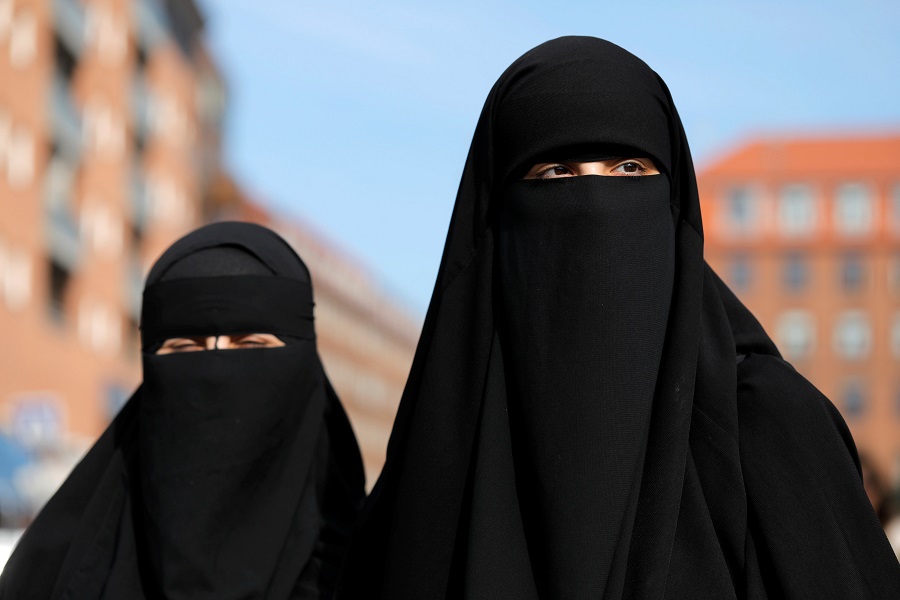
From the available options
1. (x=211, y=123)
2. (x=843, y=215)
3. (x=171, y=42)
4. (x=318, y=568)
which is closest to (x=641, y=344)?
(x=318, y=568)

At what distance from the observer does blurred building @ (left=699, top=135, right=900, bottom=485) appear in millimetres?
68375

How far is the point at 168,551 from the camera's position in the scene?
328 centimetres

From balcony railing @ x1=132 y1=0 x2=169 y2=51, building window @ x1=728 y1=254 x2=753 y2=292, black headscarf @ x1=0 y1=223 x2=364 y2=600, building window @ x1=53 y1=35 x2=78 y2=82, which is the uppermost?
balcony railing @ x1=132 y1=0 x2=169 y2=51

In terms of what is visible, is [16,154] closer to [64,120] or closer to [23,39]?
[23,39]

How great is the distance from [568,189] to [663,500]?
0.64 m

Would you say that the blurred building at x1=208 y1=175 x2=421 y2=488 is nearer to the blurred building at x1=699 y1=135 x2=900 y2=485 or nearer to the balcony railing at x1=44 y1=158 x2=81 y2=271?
the blurred building at x1=699 y1=135 x2=900 y2=485

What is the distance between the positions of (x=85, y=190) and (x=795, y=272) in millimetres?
47585

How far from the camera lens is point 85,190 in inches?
1131

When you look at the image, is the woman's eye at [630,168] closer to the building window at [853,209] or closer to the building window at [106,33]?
the building window at [106,33]

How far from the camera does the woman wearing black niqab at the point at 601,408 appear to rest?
7.86 ft

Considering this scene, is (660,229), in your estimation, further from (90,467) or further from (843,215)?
(843,215)

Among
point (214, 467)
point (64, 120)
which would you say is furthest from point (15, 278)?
point (214, 467)

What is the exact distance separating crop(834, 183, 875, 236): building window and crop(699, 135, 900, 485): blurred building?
52 mm

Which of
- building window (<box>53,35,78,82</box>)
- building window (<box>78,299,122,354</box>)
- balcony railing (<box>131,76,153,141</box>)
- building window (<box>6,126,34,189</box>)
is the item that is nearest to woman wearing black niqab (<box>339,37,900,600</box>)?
building window (<box>6,126,34,189</box>)
